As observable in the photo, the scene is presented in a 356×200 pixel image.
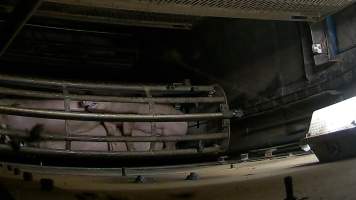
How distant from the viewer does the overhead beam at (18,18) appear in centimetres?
131

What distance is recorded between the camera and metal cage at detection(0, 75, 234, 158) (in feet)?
7.68

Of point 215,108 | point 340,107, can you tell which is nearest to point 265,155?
point 215,108

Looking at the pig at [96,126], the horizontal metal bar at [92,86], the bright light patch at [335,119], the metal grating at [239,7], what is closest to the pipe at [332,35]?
the metal grating at [239,7]

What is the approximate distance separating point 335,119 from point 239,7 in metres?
0.70

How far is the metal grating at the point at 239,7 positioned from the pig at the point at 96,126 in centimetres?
84

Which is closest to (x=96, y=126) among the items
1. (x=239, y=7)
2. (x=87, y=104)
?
(x=87, y=104)

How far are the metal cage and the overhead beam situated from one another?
70 centimetres

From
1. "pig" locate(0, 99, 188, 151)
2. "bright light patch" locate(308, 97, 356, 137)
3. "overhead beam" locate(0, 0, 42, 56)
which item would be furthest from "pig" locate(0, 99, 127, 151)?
"bright light patch" locate(308, 97, 356, 137)

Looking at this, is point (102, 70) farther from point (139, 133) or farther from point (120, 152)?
point (120, 152)

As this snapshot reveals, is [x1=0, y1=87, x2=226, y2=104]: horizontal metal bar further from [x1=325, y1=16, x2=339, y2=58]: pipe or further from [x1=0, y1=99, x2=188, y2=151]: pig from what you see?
[x1=325, y1=16, x2=339, y2=58]: pipe

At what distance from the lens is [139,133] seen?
2883mm

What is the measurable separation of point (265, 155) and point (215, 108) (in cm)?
50

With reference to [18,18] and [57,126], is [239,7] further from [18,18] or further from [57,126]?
[57,126]

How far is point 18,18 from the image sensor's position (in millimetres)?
1413
